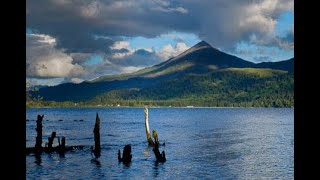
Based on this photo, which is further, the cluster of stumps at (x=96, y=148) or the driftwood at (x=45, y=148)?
the driftwood at (x=45, y=148)

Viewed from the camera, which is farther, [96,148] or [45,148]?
[45,148]

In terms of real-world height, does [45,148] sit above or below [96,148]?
below

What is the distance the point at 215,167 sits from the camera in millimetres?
48438

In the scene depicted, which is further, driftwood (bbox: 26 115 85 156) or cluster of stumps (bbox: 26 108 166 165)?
driftwood (bbox: 26 115 85 156)
